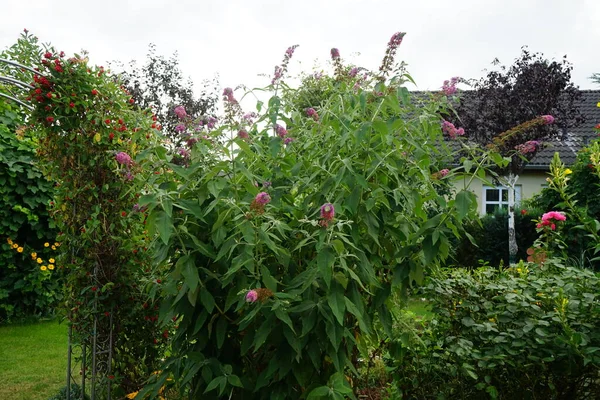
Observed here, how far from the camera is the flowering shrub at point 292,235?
90.0 inches

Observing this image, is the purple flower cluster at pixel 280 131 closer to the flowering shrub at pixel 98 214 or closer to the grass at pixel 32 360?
the flowering shrub at pixel 98 214

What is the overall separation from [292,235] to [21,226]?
5861 mm

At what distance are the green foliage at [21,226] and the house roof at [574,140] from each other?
1014 centimetres

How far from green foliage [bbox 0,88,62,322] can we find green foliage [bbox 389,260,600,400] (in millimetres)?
5168

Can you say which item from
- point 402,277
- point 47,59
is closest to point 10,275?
point 47,59

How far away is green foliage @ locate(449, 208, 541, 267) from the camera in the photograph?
10.4 meters

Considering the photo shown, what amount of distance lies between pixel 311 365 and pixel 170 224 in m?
0.81

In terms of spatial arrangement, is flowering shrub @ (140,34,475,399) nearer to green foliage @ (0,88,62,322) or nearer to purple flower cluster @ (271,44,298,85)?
purple flower cluster @ (271,44,298,85)

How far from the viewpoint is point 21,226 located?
7285 mm

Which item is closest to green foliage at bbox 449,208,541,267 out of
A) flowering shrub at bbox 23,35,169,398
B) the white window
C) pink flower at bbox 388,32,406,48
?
the white window

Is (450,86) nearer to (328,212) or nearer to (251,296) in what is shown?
(328,212)

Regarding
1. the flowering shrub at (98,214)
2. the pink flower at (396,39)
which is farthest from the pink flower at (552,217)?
the flowering shrub at (98,214)

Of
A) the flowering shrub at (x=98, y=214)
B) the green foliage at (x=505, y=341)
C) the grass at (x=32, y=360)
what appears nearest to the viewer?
the green foliage at (x=505, y=341)

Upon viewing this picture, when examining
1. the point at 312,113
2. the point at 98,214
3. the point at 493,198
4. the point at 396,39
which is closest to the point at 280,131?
the point at 312,113
